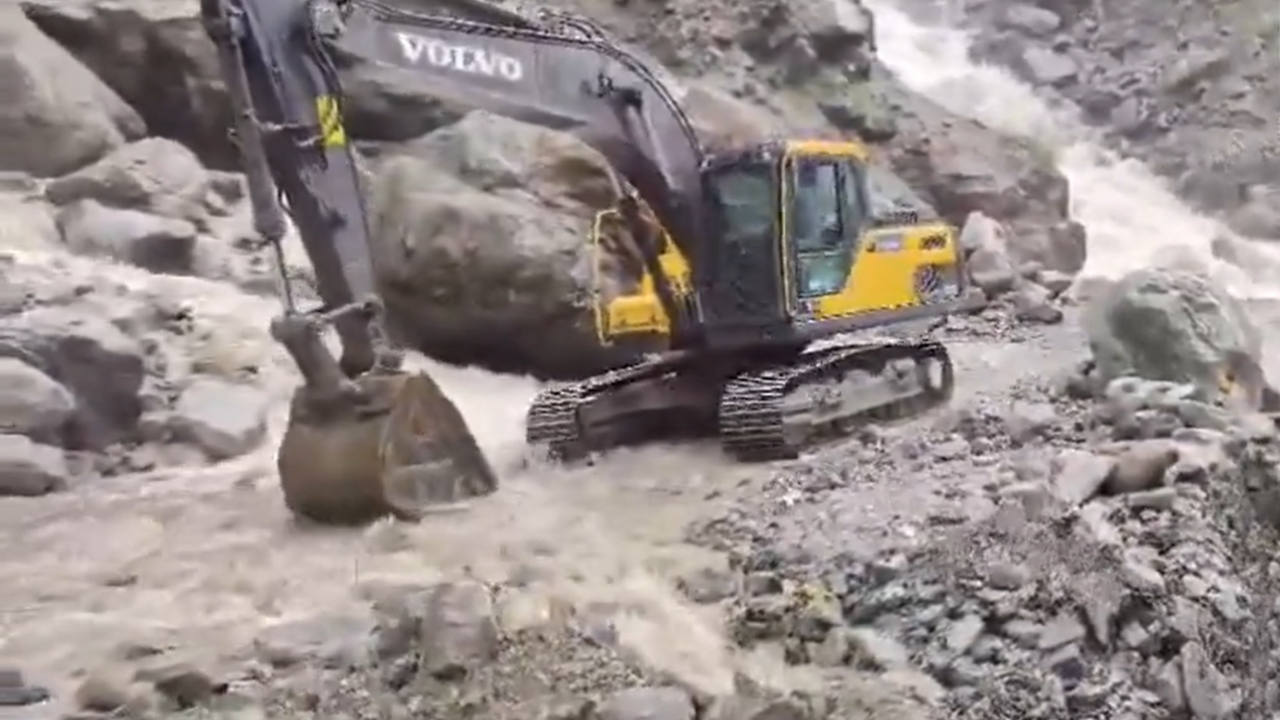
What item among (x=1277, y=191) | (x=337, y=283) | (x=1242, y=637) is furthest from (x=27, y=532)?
(x=1277, y=191)

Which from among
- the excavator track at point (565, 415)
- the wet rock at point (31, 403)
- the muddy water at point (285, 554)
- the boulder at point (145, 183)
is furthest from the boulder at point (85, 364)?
the boulder at point (145, 183)

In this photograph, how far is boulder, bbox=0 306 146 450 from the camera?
6.22 meters

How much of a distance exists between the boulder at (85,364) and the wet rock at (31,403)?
78 millimetres

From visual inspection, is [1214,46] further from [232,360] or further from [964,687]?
[964,687]

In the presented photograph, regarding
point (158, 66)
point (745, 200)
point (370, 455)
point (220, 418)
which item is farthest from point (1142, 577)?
point (158, 66)

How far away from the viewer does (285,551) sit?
461 centimetres

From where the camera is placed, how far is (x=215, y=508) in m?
5.38

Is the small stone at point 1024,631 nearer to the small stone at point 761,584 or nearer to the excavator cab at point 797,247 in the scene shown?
the small stone at point 761,584

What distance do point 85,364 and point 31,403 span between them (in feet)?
1.46

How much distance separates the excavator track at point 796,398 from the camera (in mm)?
5715

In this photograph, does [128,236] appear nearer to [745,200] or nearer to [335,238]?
[335,238]

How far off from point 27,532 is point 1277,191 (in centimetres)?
1105

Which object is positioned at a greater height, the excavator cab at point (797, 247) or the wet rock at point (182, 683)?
the excavator cab at point (797, 247)

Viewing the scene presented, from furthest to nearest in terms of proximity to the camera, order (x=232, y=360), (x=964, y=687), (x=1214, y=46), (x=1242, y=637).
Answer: (x=1214, y=46) → (x=232, y=360) → (x=1242, y=637) → (x=964, y=687)
